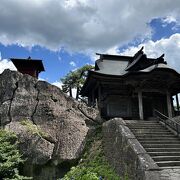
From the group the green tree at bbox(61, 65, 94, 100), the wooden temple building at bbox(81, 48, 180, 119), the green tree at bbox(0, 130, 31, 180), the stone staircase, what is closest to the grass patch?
the stone staircase

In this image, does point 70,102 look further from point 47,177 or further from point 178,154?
point 178,154

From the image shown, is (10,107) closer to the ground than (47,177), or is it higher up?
higher up

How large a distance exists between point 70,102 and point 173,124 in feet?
22.2

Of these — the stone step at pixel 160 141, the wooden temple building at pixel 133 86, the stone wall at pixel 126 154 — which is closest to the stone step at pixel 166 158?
the stone wall at pixel 126 154

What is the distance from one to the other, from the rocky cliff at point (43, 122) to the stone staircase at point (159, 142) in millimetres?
3504

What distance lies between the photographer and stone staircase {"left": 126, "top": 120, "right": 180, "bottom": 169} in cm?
1054

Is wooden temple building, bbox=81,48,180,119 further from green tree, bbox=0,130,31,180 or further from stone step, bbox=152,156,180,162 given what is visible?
green tree, bbox=0,130,31,180

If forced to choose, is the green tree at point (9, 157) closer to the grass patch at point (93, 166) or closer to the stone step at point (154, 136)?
the grass patch at point (93, 166)

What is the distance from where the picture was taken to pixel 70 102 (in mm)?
17078

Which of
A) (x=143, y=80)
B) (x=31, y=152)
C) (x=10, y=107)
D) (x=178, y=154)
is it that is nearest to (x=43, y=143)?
(x=31, y=152)

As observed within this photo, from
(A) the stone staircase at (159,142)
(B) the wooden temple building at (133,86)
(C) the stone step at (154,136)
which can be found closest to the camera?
(A) the stone staircase at (159,142)

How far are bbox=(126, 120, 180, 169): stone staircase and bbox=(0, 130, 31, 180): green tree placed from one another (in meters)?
6.37

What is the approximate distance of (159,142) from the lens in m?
12.4

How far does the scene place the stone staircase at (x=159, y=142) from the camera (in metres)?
10.5
